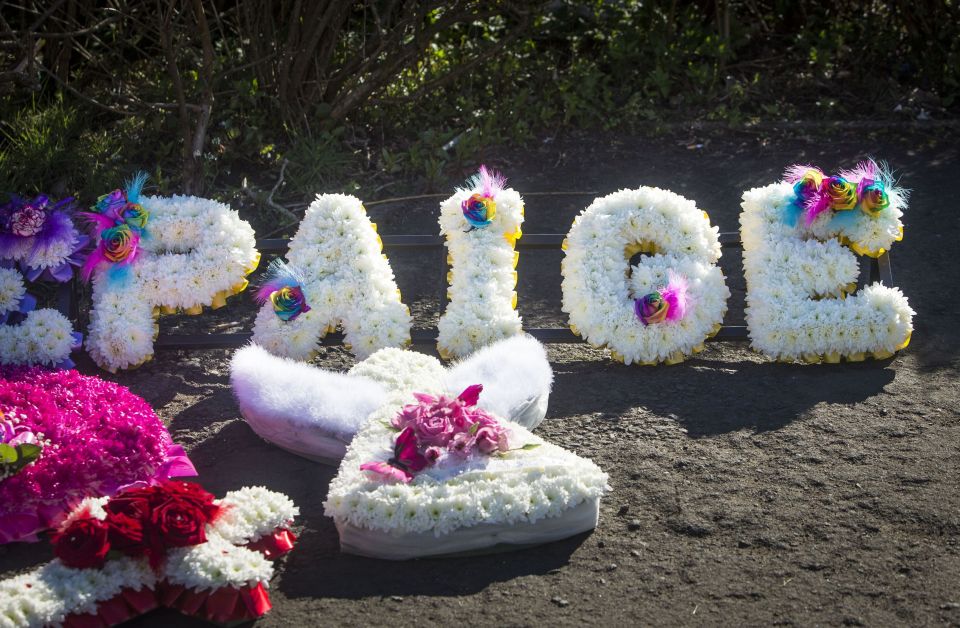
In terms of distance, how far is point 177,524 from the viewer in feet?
9.78

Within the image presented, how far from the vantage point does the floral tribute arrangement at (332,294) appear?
14.6 feet

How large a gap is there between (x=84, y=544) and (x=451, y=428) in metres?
1.09

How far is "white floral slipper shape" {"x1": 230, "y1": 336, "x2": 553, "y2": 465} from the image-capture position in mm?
3793

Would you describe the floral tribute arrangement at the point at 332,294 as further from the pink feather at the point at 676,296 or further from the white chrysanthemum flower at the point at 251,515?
the white chrysanthemum flower at the point at 251,515

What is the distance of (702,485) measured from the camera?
3.67 m

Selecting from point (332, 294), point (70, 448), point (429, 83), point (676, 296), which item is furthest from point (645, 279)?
point (429, 83)

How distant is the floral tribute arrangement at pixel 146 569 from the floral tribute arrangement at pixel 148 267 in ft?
5.00

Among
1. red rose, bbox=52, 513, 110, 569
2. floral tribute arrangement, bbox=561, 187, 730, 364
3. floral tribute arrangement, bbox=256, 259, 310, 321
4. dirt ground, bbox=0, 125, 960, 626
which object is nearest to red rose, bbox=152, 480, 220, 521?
red rose, bbox=52, 513, 110, 569

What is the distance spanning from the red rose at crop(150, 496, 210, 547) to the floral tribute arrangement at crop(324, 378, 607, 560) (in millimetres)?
448

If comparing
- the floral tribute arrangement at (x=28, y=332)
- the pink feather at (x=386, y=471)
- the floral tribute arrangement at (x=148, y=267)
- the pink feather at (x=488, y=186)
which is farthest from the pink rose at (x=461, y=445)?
the floral tribute arrangement at (x=28, y=332)

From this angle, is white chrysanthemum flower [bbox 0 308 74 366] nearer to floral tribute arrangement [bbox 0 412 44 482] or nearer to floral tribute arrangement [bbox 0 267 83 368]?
floral tribute arrangement [bbox 0 267 83 368]

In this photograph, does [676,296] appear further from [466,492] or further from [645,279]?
[466,492]

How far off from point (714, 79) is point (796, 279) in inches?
118

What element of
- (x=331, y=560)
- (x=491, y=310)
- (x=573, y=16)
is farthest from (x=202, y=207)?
(x=573, y=16)
